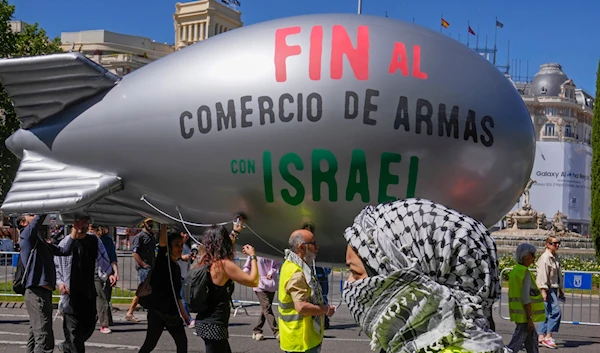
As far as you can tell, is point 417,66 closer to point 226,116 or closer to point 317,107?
point 317,107

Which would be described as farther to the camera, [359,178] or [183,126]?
[183,126]

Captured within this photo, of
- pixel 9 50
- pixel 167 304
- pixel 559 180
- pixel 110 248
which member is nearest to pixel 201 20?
pixel 559 180

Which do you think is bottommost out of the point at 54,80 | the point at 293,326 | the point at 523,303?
the point at 523,303

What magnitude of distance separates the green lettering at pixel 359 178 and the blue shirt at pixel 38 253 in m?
3.37

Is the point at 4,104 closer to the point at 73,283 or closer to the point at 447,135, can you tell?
the point at 73,283

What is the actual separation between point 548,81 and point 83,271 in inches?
4034

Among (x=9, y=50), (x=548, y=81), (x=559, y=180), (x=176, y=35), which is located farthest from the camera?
(x=176, y=35)

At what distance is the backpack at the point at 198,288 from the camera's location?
688 cm

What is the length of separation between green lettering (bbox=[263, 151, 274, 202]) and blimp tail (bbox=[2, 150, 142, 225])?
1.60 m

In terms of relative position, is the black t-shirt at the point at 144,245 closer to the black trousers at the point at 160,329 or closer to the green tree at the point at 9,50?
the black trousers at the point at 160,329

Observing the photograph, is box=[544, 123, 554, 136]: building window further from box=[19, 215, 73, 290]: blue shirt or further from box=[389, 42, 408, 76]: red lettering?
box=[389, 42, 408, 76]: red lettering

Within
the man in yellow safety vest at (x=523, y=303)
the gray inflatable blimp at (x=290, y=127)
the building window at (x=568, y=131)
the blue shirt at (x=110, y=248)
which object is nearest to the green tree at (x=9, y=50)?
the blue shirt at (x=110, y=248)

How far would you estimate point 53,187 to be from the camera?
790 cm

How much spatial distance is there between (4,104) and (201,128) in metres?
34.8
